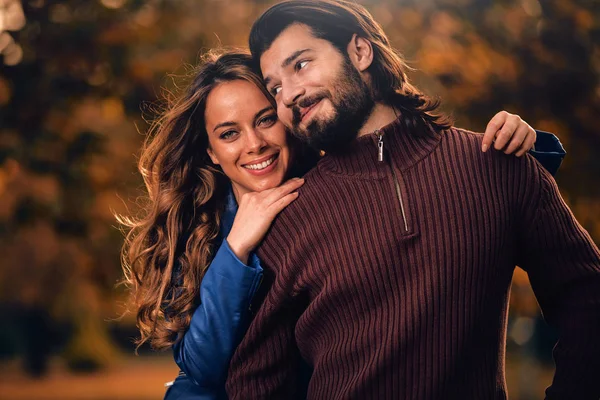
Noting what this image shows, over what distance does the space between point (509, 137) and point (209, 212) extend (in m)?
1.52

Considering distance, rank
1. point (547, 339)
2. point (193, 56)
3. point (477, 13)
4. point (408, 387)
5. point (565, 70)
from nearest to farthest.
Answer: point (408, 387), point (565, 70), point (477, 13), point (193, 56), point (547, 339)

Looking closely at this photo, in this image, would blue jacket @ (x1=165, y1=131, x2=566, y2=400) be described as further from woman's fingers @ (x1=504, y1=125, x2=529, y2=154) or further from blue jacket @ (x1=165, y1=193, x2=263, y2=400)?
woman's fingers @ (x1=504, y1=125, x2=529, y2=154)

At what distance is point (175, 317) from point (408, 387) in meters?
1.18

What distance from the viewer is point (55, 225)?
6730mm

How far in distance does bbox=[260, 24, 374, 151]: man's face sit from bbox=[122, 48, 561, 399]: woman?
334mm

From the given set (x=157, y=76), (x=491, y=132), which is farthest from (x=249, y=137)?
(x=157, y=76)

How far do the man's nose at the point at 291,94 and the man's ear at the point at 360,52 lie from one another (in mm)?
255

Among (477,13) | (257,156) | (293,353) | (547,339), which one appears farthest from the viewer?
(547,339)

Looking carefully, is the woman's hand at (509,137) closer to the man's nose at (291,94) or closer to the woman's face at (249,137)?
the man's nose at (291,94)

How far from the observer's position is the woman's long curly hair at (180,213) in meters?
3.56

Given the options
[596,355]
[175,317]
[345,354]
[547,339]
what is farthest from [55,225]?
[547,339]

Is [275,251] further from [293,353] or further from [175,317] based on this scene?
[175,317]

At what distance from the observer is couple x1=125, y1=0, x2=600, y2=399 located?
2715mm

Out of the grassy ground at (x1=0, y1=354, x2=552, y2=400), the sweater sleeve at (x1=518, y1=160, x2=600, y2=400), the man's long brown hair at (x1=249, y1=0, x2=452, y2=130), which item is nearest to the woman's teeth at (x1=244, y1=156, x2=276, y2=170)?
the man's long brown hair at (x1=249, y1=0, x2=452, y2=130)
